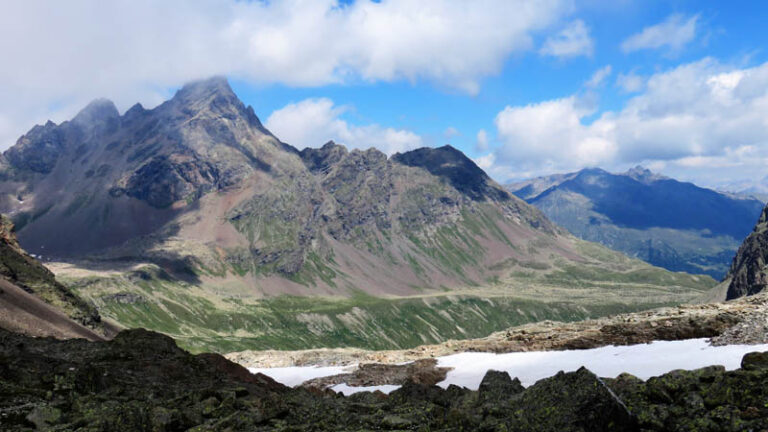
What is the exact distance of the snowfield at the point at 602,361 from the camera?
3369 centimetres

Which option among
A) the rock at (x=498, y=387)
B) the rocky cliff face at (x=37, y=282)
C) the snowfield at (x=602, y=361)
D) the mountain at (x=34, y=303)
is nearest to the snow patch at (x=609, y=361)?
the snowfield at (x=602, y=361)

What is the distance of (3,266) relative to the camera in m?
89.1

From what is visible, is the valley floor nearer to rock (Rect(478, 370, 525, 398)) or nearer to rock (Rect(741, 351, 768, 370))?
rock (Rect(478, 370, 525, 398))

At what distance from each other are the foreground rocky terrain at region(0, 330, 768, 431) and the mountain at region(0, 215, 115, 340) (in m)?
36.9

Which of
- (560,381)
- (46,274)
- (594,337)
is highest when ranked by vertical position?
(46,274)

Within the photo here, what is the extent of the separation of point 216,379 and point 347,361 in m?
42.1

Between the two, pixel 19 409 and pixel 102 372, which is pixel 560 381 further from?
pixel 102 372

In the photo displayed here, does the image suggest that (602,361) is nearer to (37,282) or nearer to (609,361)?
(609,361)

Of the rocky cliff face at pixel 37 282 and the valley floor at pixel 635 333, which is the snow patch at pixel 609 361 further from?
the rocky cliff face at pixel 37 282

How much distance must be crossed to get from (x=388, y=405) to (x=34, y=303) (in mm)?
74826

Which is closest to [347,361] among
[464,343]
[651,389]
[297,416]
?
[464,343]

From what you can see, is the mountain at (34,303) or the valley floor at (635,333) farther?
the mountain at (34,303)

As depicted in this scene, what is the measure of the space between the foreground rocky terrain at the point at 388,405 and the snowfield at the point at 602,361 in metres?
9.97

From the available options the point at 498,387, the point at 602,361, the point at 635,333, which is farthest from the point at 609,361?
the point at 498,387
